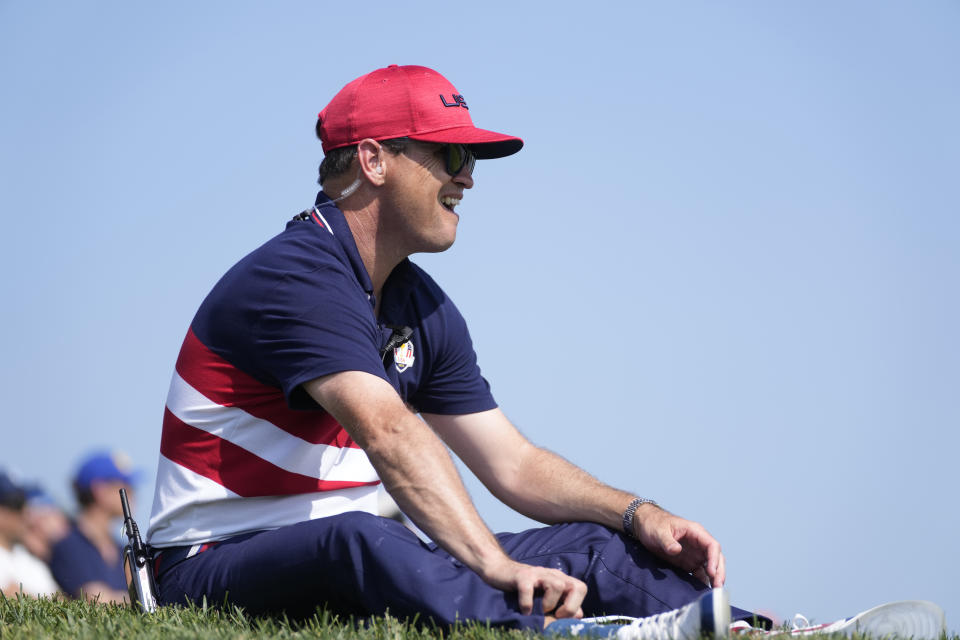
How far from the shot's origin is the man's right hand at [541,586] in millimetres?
3018

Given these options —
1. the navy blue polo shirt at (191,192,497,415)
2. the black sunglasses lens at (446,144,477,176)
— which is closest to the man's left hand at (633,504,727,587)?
the navy blue polo shirt at (191,192,497,415)

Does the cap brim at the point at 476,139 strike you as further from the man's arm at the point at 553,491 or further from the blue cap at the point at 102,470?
the blue cap at the point at 102,470

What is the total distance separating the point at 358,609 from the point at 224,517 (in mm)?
596

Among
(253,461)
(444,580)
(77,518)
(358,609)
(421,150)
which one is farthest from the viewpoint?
(77,518)

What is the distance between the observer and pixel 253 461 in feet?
11.7

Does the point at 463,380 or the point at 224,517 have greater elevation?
the point at 463,380

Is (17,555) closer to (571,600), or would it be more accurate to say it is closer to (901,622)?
(571,600)

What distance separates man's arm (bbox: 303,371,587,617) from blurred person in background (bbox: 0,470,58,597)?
3.58 meters

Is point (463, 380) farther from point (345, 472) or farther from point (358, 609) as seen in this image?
point (358, 609)

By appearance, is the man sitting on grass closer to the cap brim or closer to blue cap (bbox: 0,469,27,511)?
the cap brim

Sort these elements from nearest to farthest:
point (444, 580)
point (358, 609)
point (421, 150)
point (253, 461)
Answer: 1. point (444, 580)
2. point (358, 609)
3. point (253, 461)
4. point (421, 150)

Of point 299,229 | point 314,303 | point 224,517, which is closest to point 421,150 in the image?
point 299,229

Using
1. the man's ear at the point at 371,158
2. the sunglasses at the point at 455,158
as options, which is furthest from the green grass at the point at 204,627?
the sunglasses at the point at 455,158

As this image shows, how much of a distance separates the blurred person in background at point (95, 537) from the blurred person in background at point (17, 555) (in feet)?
0.29
